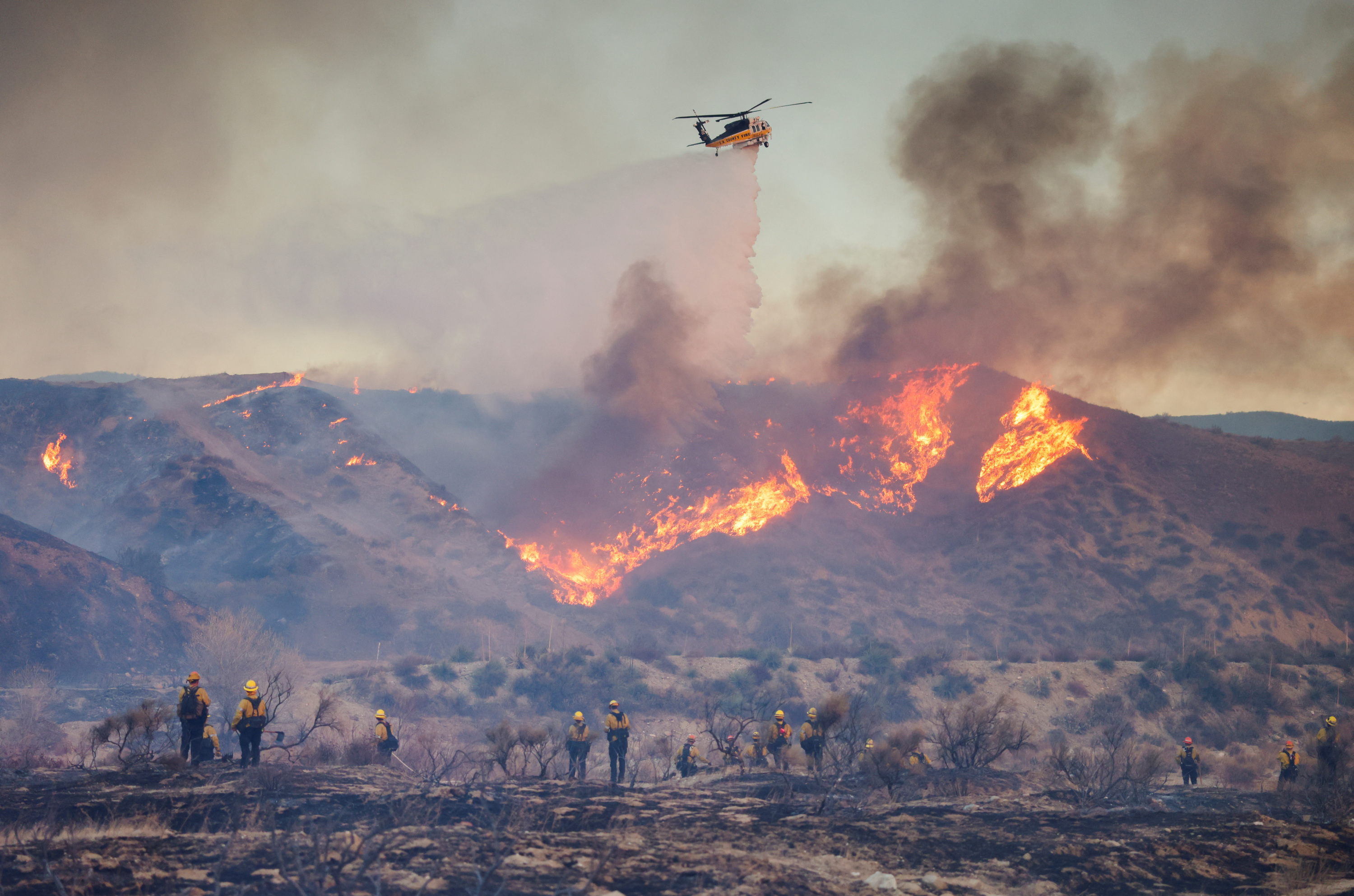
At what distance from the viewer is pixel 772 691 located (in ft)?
149

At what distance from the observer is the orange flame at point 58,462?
7488 cm

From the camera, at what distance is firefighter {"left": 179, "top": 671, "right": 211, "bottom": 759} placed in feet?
63.5

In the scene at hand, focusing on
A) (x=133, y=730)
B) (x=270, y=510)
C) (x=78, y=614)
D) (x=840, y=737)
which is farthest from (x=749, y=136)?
(x=270, y=510)

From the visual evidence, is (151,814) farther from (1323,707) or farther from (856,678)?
(1323,707)

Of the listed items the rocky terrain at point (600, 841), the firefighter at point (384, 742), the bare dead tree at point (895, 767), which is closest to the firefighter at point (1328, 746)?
the rocky terrain at point (600, 841)

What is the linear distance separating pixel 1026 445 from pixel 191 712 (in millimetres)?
78786

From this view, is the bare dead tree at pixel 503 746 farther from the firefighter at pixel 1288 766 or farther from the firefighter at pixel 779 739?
the firefighter at pixel 1288 766

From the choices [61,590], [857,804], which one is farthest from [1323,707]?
[61,590]

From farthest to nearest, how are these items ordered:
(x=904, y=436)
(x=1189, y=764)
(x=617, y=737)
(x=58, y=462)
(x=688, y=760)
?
(x=904, y=436) → (x=58, y=462) → (x=1189, y=764) → (x=688, y=760) → (x=617, y=737)

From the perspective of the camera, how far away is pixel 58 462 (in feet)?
249

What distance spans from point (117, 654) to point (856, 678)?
142ft

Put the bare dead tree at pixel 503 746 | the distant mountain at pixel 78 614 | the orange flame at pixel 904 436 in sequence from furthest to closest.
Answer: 1. the orange flame at pixel 904 436
2. the distant mountain at pixel 78 614
3. the bare dead tree at pixel 503 746

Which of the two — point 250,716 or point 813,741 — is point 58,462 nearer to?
point 250,716

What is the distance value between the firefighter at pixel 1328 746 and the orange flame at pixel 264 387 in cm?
8961
